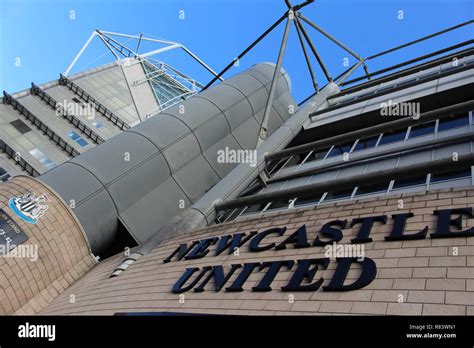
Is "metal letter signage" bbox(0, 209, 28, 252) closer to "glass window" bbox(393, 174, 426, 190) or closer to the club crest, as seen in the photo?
the club crest

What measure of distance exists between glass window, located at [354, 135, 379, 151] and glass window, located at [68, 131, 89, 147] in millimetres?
22704

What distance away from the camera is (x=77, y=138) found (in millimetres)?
32188

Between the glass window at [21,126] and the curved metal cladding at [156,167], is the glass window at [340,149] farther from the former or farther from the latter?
the glass window at [21,126]

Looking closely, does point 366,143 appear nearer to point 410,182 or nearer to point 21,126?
point 410,182

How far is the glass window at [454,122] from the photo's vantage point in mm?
13727

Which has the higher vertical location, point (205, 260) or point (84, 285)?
point (205, 260)

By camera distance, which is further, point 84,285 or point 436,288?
point 84,285

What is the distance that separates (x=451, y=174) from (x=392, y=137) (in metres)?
5.32

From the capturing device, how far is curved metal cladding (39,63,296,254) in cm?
1511

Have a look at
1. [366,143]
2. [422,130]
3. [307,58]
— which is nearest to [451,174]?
[422,130]

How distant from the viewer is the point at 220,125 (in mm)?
21422
